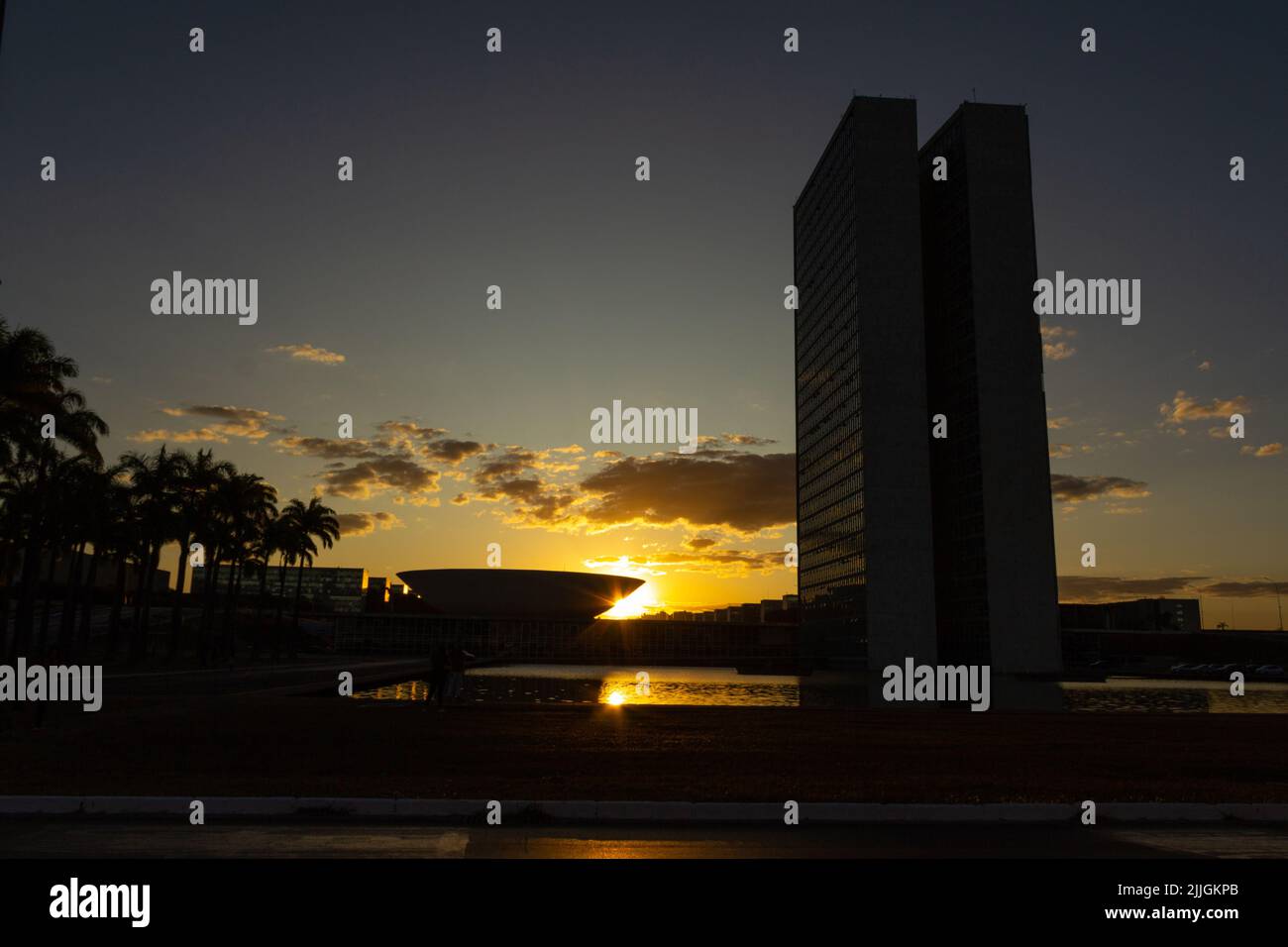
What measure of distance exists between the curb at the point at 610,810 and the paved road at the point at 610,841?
422 mm

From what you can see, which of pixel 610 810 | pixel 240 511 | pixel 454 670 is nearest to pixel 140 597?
pixel 240 511

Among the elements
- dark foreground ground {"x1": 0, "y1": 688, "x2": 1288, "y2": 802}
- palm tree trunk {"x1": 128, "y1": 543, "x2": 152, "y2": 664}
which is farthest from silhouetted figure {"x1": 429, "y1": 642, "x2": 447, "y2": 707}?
palm tree trunk {"x1": 128, "y1": 543, "x2": 152, "y2": 664}

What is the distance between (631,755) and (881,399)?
10311 centimetres

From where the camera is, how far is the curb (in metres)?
11.4

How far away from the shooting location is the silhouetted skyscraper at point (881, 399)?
109500mm

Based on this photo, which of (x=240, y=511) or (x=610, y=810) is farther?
(x=240, y=511)

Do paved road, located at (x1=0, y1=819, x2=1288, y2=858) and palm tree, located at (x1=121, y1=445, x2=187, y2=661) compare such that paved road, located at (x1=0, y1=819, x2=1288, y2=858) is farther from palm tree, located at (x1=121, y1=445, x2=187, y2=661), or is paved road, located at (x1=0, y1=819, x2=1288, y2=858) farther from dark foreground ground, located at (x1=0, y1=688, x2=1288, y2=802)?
palm tree, located at (x1=121, y1=445, x2=187, y2=661)

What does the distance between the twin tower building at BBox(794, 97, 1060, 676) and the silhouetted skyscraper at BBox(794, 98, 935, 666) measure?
0.18 meters

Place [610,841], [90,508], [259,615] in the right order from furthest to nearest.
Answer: [259,615] < [90,508] < [610,841]

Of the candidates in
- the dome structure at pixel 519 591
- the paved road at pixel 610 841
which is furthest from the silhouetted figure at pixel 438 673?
the dome structure at pixel 519 591

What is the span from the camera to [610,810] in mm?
11609

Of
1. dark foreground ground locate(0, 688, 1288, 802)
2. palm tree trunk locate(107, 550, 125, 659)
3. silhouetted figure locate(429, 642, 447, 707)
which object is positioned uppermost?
palm tree trunk locate(107, 550, 125, 659)

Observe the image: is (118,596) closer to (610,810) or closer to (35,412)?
(35,412)
